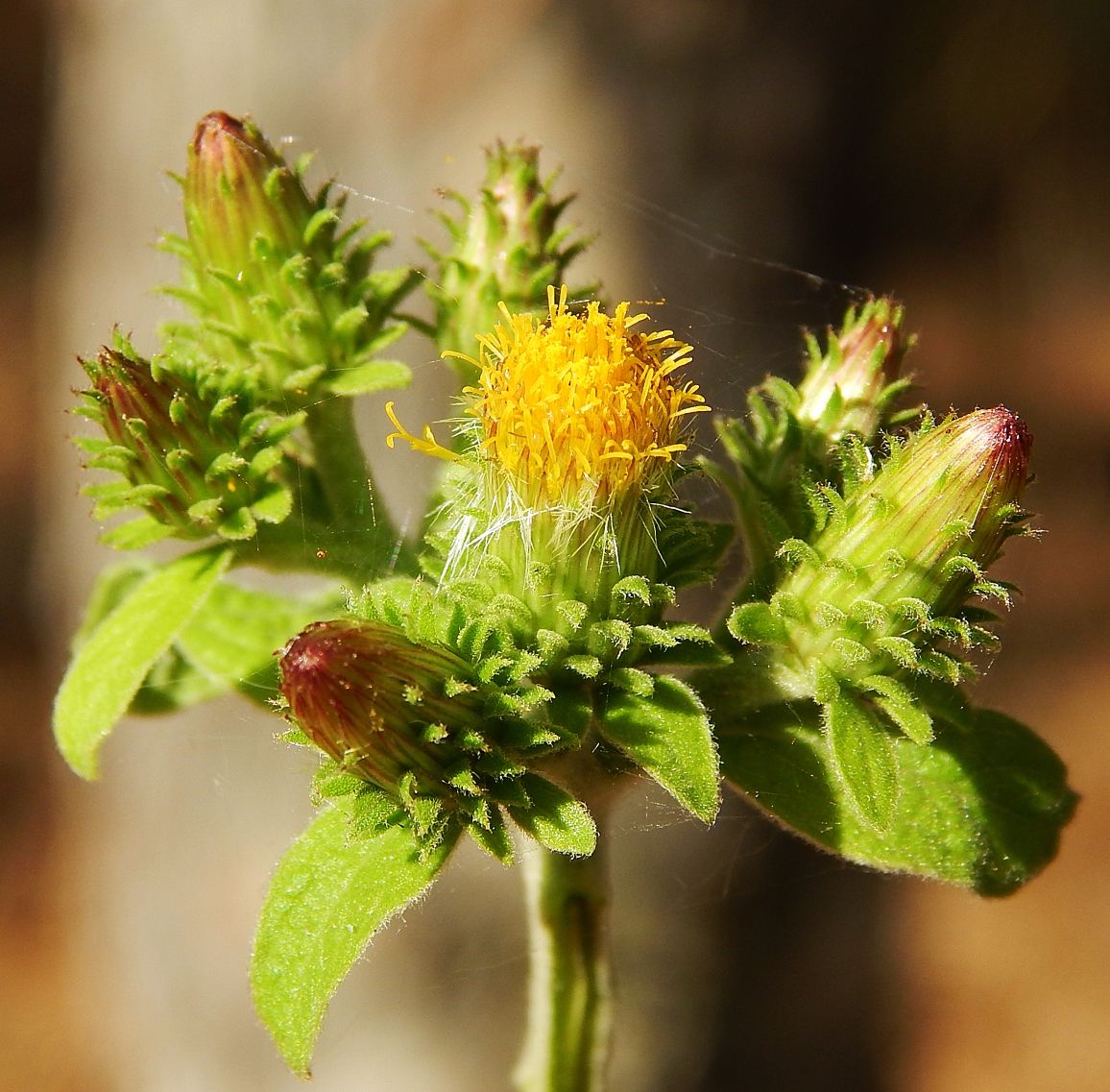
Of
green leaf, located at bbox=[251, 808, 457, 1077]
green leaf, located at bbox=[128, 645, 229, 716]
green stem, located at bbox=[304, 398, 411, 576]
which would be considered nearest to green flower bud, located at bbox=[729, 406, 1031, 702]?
green leaf, located at bbox=[251, 808, 457, 1077]

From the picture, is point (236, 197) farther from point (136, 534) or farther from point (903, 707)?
point (903, 707)

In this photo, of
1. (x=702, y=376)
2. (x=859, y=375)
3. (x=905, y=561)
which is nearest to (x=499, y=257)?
(x=859, y=375)

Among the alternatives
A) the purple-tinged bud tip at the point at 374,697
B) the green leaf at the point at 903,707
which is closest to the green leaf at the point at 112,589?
the purple-tinged bud tip at the point at 374,697

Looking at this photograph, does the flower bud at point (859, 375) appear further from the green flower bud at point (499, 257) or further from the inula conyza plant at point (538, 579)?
the green flower bud at point (499, 257)

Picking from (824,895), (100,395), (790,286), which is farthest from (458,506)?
(824,895)

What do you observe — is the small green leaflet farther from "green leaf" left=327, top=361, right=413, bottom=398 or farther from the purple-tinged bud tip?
the purple-tinged bud tip

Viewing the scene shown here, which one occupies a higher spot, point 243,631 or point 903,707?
point 903,707
